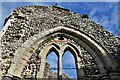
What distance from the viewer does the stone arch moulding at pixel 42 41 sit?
905 cm

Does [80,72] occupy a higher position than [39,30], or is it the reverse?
[39,30]

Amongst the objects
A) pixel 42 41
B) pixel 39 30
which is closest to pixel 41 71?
pixel 42 41

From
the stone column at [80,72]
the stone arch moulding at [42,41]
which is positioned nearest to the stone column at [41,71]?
the stone arch moulding at [42,41]

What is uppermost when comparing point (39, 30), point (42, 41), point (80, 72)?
point (39, 30)

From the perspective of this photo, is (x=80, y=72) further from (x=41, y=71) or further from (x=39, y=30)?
(x=39, y=30)

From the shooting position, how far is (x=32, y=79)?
897 cm

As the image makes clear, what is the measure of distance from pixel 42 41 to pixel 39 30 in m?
0.49

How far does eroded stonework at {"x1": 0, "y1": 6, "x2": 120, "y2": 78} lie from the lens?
9305mm

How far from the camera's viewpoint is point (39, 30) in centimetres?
1020

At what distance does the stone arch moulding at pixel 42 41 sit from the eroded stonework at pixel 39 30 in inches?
4.3

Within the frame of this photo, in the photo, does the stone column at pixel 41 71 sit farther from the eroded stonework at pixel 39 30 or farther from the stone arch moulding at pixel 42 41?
the stone arch moulding at pixel 42 41

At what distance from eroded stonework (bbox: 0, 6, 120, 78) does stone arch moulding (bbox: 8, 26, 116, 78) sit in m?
0.11

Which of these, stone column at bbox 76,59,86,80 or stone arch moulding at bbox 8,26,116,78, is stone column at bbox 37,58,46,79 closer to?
stone arch moulding at bbox 8,26,116,78

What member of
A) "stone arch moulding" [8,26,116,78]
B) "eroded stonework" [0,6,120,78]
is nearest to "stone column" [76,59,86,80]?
"eroded stonework" [0,6,120,78]
